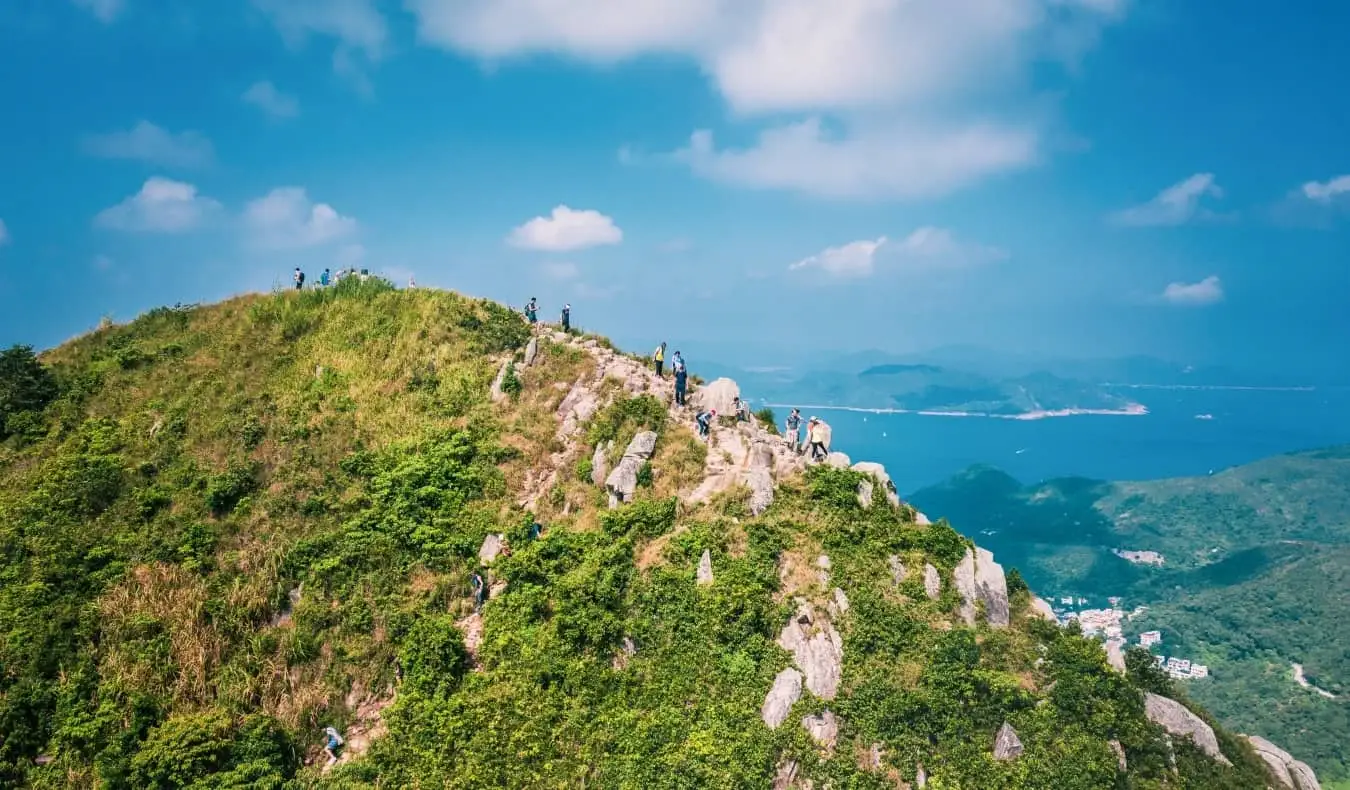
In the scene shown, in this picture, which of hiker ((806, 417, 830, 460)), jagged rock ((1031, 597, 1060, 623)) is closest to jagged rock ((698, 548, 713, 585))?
hiker ((806, 417, 830, 460))

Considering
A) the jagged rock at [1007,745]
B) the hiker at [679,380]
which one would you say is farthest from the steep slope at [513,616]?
the hiker at [679,380]

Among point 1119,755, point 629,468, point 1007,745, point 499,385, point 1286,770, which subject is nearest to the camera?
point 1007,745

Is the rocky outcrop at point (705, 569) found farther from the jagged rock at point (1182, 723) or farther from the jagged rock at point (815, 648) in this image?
the jagged rock at point (1182, 723)

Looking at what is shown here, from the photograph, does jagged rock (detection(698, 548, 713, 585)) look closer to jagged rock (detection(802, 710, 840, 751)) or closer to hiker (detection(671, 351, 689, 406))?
jagged rock (detection(802, 710, 840, 751))

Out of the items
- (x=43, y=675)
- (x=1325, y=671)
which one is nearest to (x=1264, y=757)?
(x=43, y=675)

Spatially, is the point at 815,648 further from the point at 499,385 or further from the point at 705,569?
the point at 499,385

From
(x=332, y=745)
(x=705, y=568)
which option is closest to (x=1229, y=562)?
(x=705, y=568)
